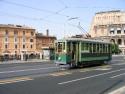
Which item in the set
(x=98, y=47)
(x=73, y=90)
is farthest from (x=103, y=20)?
(x=73, y=90)

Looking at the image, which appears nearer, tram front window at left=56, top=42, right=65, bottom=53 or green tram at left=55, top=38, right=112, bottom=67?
green tram at left=55, top=38, right=112, bottom=67

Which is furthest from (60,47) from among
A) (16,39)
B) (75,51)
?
(16,39)

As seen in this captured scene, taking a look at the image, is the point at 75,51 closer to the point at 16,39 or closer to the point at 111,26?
the point at 16,39

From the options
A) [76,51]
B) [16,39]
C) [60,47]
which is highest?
[16,39]

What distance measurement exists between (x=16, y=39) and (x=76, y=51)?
98069 millimetres

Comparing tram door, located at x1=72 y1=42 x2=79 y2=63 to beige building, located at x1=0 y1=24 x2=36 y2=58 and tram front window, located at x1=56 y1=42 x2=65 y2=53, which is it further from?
beige building, located at x1=0 y1=24 x2=36 y2=58

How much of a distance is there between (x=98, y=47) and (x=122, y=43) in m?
109

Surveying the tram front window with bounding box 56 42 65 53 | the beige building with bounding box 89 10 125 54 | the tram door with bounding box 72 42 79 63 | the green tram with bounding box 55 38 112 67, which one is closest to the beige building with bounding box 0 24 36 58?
the beige building with bounding box 89 10 125 54

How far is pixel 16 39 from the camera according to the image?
5002 inches

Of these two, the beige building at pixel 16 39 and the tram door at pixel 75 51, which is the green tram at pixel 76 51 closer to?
the tram door at pixel 75 51

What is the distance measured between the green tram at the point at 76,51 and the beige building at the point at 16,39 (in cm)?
8629

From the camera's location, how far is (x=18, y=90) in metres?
14.8

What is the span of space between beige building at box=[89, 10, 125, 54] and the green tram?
10818cm

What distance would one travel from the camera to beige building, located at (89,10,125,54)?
5664 inches
